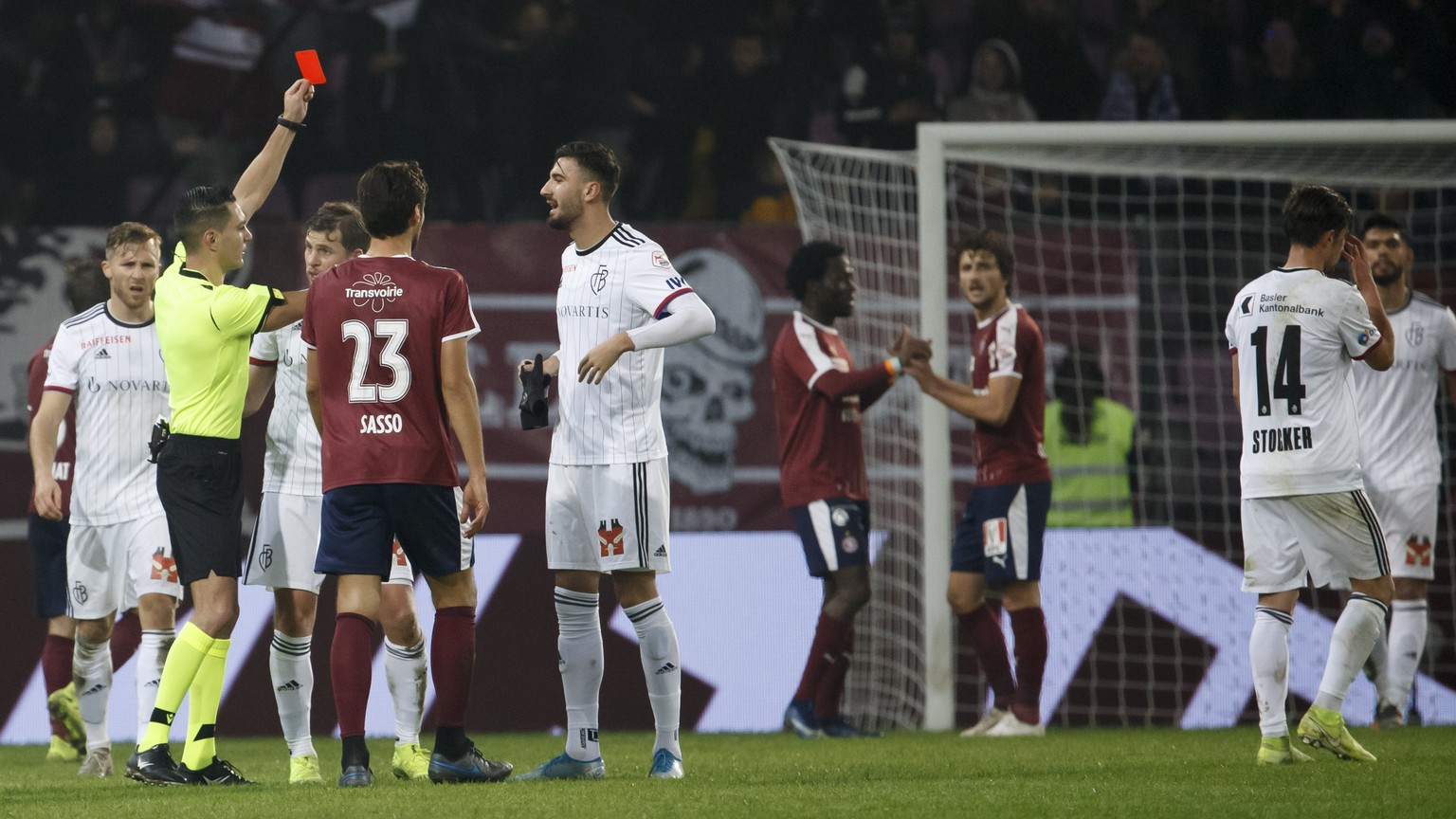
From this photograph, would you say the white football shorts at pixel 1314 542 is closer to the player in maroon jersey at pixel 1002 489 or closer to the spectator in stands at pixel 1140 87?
the player in maroon jersey at pixel 1002 489

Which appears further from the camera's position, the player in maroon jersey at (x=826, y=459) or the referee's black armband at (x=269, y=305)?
the player in maroon jersey at (x=826, y=459)

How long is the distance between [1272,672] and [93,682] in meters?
4.85

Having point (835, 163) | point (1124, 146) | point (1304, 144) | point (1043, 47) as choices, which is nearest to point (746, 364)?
point (835, 163)

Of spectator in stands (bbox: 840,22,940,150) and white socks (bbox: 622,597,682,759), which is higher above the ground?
spectator in stands (bbox: 840,22,940,150)

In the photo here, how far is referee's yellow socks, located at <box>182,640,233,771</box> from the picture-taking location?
219 inches

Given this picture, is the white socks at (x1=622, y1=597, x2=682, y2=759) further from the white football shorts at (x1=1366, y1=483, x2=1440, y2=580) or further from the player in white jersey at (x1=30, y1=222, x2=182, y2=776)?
the white football shorts at (x1=1366, y1=483, x2=1440, y2=580)

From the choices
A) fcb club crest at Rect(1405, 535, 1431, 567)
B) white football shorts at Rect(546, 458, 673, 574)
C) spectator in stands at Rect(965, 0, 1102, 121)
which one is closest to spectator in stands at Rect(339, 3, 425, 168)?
spectator in stands at Rect(965, 0, 1102, 121)

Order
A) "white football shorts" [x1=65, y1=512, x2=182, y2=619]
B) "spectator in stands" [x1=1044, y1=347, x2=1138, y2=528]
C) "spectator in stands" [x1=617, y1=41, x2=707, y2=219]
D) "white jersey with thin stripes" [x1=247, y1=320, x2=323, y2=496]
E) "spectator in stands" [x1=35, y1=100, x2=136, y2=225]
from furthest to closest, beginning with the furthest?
"spectator in stands" [x1=617, y1=41, x2=707, y2=219] < "spectator in stands" [x1=35, y1=100, x2=136, y2=225] < "spectator in stands" [x1=1044, y1=347, x2=1138, y2=528] < "white football shorts" [x1=65, y1=512, x2=182, y2=619] < "white jersey with thin stripes" [x1=247, y1=320, x2=323, y2=496]

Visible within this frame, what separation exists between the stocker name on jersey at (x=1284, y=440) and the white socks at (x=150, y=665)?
4073 mm

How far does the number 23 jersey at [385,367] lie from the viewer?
5.25 m

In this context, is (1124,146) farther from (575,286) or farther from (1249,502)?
(575,286)

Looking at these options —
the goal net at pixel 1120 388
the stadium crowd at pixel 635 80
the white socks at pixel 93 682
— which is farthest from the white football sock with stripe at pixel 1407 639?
the white socks at pixel 93 682

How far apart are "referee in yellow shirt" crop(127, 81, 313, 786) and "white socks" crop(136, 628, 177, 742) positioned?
675mm

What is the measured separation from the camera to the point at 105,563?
7312 mm
